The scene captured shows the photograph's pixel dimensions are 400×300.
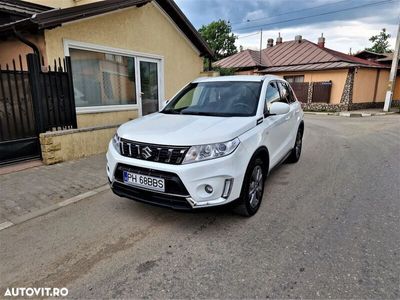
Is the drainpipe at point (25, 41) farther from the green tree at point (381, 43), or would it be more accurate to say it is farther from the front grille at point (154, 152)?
the green tree at point (381, 43)

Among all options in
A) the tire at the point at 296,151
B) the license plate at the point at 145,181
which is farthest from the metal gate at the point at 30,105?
the tire at the point at 296,151

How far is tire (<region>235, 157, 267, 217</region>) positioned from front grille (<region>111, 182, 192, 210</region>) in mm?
694

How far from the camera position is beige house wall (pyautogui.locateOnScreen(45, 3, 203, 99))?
6770 millimetres

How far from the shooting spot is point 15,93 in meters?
5.39

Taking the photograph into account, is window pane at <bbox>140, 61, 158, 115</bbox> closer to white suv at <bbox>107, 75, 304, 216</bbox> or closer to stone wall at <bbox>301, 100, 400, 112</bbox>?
white suv at <bbox>107, 75, 304, 216</bbox>

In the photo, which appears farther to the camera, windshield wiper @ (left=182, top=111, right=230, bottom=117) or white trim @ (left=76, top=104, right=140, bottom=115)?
white trim @ (left=76, top=104, right=140, bottom=115)

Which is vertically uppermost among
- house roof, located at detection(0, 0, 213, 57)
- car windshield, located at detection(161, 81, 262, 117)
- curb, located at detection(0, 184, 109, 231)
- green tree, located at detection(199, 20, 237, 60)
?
green tree, located at detection(199, 20, 237, 60)

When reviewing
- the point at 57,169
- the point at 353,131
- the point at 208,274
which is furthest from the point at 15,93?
the point at 353,131

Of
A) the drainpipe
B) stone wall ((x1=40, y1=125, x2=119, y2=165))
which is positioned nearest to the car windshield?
stone wall ((x1=40, y1=125, x2=119, y2=165))

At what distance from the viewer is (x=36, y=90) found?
556 cm

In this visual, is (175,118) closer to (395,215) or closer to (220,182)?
(220,182)

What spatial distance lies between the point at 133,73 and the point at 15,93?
387cm

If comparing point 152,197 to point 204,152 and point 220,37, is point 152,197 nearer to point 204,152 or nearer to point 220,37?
point 204,152

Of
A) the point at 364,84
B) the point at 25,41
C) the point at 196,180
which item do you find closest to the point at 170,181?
the point at 196,180
